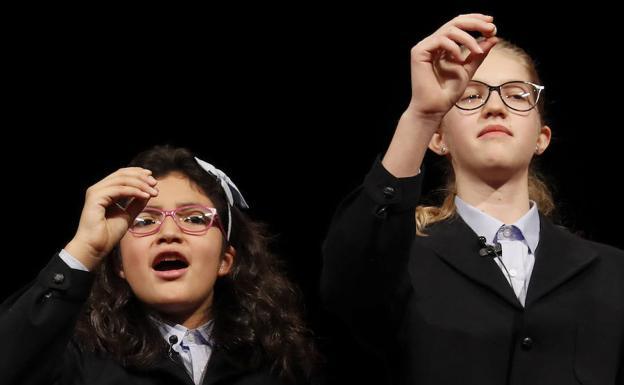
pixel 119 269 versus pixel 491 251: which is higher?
pixel 491 251

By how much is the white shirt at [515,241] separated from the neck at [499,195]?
0.03 meters

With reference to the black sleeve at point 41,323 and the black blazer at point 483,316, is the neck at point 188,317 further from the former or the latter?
the black blazer at point 483,316

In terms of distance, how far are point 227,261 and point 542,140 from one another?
100 cm

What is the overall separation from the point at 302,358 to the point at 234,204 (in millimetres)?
540

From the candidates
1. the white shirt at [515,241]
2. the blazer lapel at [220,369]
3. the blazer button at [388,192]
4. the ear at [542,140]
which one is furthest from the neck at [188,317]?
the ear at [542,140]

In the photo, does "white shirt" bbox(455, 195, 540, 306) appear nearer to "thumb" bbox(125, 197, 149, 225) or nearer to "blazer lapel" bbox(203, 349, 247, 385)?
"blazer lapel" bbox(203, 349, 247, 385)

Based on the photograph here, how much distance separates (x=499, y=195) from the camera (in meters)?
2.80

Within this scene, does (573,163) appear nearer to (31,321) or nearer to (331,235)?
(331,235)

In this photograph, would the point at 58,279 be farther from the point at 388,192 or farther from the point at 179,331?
the point at 388,192

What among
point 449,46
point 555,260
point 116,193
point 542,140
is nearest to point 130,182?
point 116,193

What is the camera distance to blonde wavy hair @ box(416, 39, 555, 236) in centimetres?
284

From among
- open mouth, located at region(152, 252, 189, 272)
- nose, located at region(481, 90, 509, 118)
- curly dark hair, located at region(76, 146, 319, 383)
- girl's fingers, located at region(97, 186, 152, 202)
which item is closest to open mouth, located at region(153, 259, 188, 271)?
open mouth, located at region(152, 252, 189, 272)

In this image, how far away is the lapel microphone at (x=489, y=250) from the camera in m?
2.63

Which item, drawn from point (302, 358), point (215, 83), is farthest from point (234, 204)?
point (215, 83)
